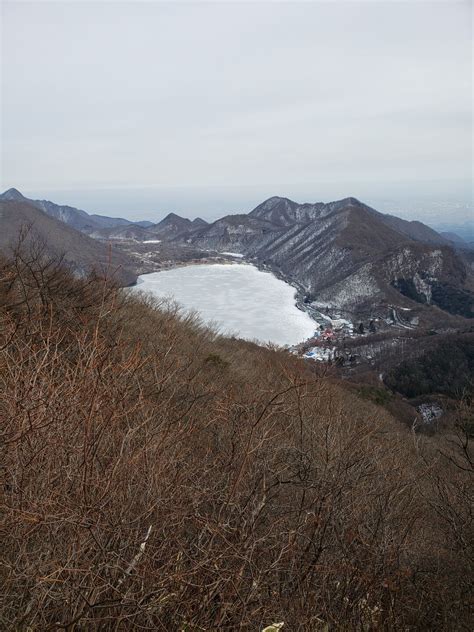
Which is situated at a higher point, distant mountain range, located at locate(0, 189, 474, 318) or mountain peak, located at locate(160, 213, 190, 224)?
mountain peak, located at locate(160, 213, 190, 224)

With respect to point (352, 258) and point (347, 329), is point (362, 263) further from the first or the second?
point (347, 329)

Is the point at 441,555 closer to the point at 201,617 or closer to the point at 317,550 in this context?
the point at 317,550

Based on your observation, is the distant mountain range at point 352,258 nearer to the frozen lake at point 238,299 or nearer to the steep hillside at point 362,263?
the steep hillside at point 362,263

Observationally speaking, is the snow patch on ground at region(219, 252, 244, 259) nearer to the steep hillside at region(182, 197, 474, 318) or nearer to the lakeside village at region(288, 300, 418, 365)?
the steep hillside at region(182, 197, 474, 318)

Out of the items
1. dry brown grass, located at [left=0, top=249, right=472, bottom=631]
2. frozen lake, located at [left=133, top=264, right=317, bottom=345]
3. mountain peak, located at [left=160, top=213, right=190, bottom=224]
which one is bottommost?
frozen lake, located at [left=133, top=264, right=317, bottom=345]

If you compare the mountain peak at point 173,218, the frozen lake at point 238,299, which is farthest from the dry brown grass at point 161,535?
the mountain peak at point 173,218

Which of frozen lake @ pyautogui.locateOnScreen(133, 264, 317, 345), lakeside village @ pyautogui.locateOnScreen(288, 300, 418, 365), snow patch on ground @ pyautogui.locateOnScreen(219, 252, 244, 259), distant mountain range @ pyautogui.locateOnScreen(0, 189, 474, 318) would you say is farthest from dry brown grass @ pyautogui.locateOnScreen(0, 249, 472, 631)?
snow patch on ground @ pyautogui.locateOnScreen(219, 252, 244, 259)
